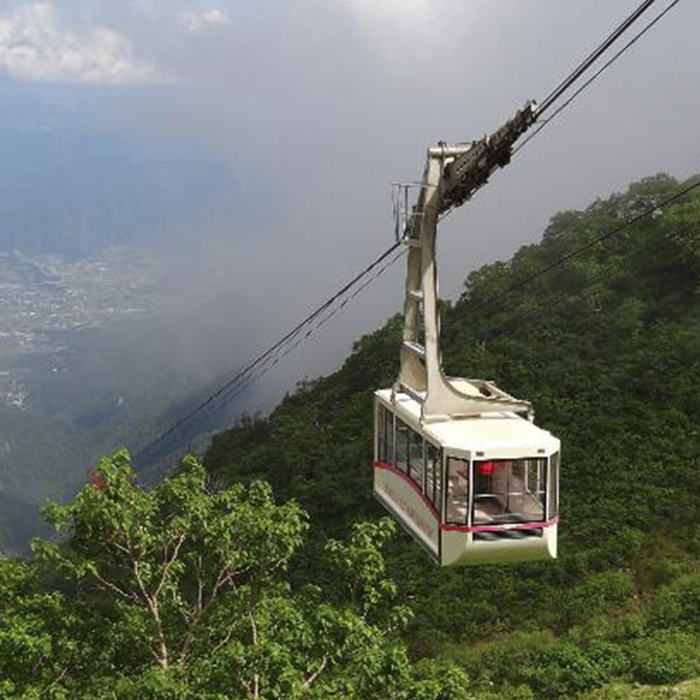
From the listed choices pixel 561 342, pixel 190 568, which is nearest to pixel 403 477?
pixel 190 568

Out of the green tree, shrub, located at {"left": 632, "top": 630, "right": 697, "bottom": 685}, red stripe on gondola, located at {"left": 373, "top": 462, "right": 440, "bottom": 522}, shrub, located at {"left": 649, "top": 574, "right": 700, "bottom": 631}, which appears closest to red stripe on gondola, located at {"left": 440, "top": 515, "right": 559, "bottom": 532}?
red stripe on gondola, located at {"left": 373, "top": 462, "right": 440, "bottom": 522}

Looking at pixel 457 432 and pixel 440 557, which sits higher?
pixel 457 432

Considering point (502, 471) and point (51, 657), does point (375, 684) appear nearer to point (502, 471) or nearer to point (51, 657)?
point (502, 471)

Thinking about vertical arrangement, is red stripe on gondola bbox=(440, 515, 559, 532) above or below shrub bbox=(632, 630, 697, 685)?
above

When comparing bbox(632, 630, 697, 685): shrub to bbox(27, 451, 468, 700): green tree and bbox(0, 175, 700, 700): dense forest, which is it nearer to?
bbox(0, 175, 700, 700): dense forest

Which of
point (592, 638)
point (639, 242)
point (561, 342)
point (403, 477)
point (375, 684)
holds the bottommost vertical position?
point (592, 638)

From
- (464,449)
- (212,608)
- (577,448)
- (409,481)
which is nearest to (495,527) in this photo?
(464,449)

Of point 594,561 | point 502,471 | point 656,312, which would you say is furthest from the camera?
point 656,312
